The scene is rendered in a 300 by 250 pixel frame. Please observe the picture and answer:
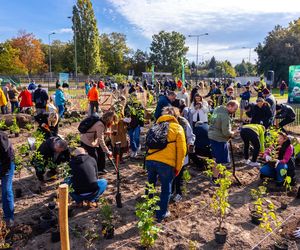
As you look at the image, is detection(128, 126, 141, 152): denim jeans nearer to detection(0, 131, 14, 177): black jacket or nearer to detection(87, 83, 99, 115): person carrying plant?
detection(0, 131, 14, 177): black jacket

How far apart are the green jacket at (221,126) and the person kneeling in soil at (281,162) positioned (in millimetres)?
1073

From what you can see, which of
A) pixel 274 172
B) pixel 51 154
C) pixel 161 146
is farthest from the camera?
pixel 274 172

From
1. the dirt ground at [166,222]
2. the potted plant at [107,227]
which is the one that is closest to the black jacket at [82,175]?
the dirt ground at [166,222]

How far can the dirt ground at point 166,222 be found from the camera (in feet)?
12.3

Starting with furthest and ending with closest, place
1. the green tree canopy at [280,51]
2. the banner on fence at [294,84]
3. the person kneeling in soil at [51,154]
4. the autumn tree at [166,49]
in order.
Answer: the autumn tree at [166,49] → the green tree canopy at [280,51] → the banner on fence at [294,84] → the person kneeling in soil at [51,154]

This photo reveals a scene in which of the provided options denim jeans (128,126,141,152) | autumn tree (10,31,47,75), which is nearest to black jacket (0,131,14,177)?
denim jeans (128,126,141,152)

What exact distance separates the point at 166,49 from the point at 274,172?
76.6 m

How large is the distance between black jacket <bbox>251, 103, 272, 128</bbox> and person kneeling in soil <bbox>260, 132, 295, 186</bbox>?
1966mm

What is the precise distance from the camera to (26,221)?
429 cm

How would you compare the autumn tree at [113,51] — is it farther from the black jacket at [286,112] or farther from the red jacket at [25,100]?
the black jacket at [286,112]

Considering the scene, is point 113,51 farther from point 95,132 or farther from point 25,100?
point 95,132

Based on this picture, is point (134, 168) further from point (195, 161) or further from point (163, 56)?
point (163, 56)

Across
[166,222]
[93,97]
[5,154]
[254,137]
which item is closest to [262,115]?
[254,137]

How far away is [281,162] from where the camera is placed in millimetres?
5523
